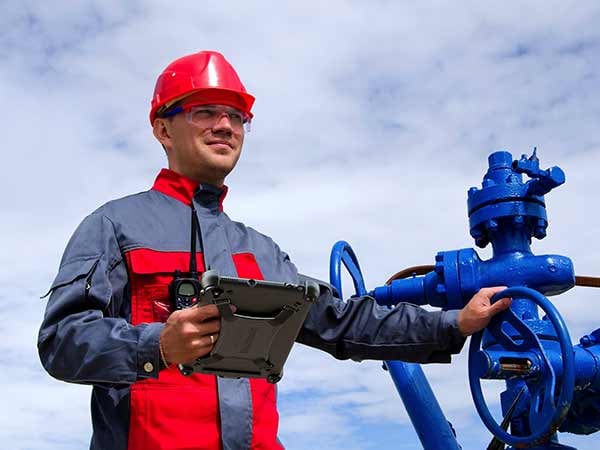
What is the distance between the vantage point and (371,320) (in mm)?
2635

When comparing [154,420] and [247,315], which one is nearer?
[247,315]

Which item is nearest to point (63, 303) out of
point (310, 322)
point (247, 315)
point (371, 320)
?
point (247, 315)

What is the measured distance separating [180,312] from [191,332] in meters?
0.06

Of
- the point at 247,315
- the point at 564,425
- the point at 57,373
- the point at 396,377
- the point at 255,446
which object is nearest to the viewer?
the point at 247,315

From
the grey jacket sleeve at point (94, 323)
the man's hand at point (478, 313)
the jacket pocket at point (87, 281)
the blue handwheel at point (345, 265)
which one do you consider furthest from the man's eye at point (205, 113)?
the blue handwheel at point (345, 265)

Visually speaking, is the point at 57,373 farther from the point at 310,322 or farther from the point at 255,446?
the point at 310,322

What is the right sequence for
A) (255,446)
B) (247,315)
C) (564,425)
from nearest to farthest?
(247,315) < (255,446) < (564,425)

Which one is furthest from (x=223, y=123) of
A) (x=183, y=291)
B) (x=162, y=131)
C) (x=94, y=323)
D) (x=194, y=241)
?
(x=94, y=323)

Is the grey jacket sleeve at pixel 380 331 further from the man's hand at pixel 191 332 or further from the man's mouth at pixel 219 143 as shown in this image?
the man's hand at pixel 191 332

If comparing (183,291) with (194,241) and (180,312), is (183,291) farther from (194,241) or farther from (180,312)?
(180,312)

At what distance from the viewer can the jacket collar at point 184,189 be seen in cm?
260

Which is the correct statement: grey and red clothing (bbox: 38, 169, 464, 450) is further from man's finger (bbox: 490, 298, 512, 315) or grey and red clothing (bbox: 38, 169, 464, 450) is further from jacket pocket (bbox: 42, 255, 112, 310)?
man's finger (bbox: 490, 298, 512, 315)

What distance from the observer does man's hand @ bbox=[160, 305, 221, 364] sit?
1.92 m

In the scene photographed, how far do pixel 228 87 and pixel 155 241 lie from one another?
0.60m
